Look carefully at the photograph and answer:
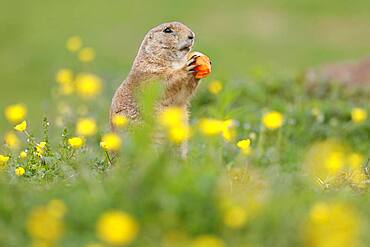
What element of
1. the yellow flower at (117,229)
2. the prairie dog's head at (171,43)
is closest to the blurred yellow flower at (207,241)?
the yellow flower at (117,229)

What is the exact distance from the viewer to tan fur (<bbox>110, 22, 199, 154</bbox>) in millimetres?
6633

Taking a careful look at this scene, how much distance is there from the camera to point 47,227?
3.40 m

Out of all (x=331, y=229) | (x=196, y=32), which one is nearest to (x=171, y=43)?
(x=331, y=229)

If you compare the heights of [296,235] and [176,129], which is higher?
[176,129]

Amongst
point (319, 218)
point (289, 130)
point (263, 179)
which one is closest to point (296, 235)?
point (319, 218)

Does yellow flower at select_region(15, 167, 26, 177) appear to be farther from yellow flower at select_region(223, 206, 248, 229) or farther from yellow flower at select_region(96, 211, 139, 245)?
yellow flower at select_region(96, 211, 139, 245)

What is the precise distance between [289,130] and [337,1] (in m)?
14.6

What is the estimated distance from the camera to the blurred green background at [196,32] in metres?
19.8

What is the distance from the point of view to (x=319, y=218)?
3631 mm

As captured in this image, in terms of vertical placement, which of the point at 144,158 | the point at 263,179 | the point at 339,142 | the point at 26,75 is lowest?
the point at 26,75

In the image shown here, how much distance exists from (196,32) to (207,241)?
59.6 ft

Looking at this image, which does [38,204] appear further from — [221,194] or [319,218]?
[319,218]

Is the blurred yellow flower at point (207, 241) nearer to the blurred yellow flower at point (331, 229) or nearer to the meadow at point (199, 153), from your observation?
the meadow at point (199, 153)

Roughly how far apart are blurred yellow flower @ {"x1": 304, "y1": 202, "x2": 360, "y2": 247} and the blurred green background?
14716mm
